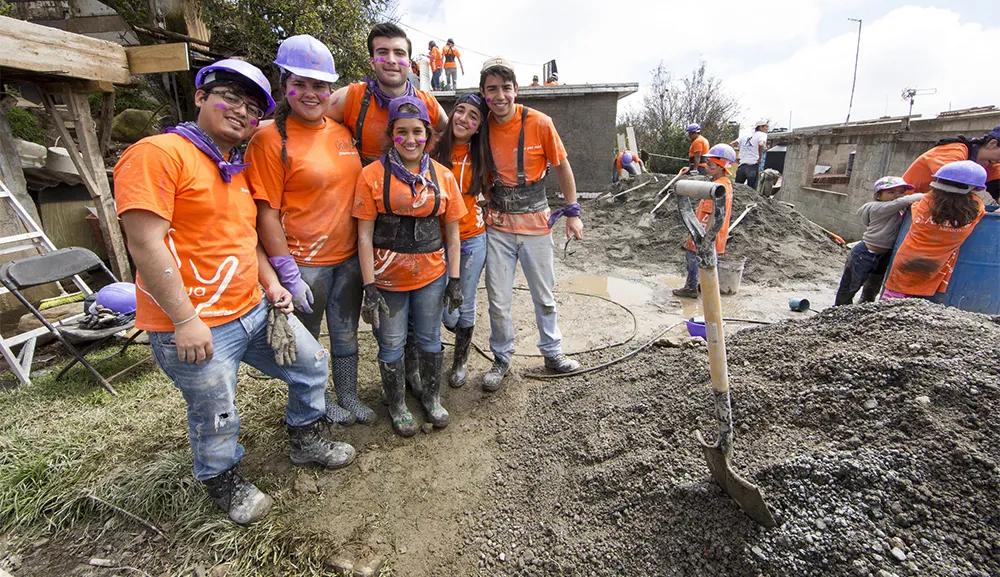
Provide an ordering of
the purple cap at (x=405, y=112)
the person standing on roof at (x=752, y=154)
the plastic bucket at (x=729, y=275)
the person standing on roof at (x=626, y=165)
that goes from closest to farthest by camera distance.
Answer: the purple cap at (x=405, y=112)
the plastic bucket at (x=729, y=275)
the person standing on roof at (x=752, y=154)
the person standing on roof at (x=626, y=165)

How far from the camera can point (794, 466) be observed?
5.90 feet

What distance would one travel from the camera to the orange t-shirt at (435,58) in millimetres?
14188

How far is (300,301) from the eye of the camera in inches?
93.2

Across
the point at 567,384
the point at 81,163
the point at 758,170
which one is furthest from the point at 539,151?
the point at 758,170

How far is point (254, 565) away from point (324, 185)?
5.79ft

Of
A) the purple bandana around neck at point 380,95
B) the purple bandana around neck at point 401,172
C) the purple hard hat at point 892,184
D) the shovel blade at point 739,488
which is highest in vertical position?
the purple bandana around neck at point 380,95

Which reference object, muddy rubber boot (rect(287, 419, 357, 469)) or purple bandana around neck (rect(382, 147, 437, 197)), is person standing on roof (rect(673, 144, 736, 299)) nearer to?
purple bandana around neck (rect(382, 147, 437, 197))

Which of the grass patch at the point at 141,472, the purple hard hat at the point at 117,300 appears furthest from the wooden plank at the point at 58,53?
the grass patch at the point at 141,472

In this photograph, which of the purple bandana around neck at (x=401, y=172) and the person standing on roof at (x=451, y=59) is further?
the person standing on roof at (x=451, y=59)

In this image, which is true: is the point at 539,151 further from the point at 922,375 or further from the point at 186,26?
the point at 186,26

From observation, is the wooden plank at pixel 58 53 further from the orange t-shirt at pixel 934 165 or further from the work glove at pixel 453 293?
the orange t-shirt at pixel 934 165

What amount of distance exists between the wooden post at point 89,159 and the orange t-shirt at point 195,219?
3847 millimetres

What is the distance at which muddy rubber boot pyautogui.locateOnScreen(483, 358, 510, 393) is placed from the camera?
11.1 feet

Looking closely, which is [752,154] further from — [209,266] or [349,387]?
[209,266]
